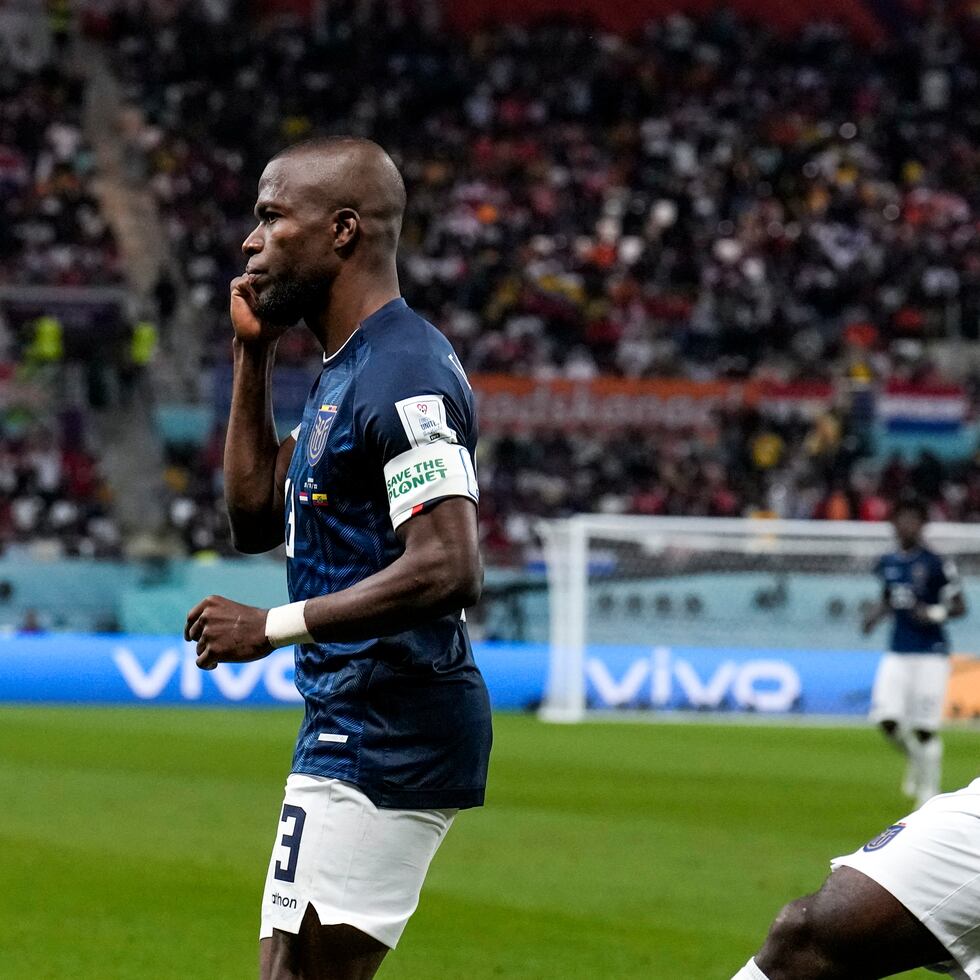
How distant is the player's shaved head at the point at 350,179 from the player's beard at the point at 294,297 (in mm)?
138

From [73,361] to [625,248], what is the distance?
9571 millimetres

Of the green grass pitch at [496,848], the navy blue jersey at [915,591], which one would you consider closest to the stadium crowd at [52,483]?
the green grass pitch at [496,848]

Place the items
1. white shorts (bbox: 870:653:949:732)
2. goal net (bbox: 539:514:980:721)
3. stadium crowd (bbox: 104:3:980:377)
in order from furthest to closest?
stadium crowd (bbox: 104:3:980:377)
goal net (bbox: 539:514:980:721)
white shorts (bbox: 870:653:949:732)

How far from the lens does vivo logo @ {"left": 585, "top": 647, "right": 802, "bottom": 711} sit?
19766mm

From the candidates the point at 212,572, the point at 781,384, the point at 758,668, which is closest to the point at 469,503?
the point at 758,668

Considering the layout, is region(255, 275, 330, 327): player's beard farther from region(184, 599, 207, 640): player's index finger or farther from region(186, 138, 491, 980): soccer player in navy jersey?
region(184, 599, 207, 640): player's index finger

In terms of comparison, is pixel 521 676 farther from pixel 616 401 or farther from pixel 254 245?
pixel 254 245

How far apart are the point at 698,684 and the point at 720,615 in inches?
49.9

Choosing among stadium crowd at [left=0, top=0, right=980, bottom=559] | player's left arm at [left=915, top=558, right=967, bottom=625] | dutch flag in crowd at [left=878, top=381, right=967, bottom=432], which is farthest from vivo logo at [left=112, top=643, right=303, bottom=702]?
dutch flag in crowd at [left=878, top=381, right=967, bottom=432]

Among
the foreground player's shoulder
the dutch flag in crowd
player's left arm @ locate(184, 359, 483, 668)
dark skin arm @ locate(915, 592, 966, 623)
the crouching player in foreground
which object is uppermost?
the foreground player's shoulder

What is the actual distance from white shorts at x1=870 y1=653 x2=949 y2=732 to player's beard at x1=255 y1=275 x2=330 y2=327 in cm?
1059

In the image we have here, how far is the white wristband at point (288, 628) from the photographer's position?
11.0ft

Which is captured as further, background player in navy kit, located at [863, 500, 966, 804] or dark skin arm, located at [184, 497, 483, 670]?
background player in navy kit, located at [863, 500, 966, 804]

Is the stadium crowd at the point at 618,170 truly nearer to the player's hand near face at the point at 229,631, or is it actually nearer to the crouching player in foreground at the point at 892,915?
the player's hand near face at the point at 229,631
